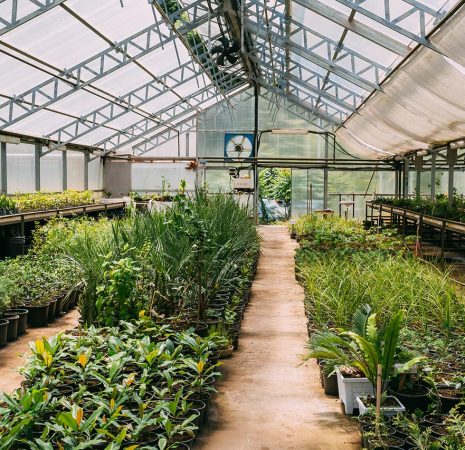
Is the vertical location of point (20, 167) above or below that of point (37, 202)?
above

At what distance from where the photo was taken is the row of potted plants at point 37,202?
1013cm

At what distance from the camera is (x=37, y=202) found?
1197 centimetres

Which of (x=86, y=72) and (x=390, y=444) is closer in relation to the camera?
(x=390, y=444)

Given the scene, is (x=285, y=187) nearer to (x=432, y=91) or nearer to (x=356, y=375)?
(x=432, y=91)

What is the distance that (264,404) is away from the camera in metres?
3.71

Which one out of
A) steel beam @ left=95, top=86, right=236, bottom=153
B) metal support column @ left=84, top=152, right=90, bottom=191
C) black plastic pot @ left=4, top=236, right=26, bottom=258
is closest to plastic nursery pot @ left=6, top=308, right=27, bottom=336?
black plastic pot @ left=4, top=236, right=26, bottom=258

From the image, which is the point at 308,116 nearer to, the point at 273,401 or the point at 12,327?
the point at 12,327

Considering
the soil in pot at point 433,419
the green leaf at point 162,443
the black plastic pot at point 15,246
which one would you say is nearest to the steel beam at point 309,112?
the black plastic pot at point 15,246

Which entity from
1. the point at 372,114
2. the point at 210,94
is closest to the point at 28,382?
the point at 372,114

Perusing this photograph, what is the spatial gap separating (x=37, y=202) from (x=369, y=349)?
9.75m

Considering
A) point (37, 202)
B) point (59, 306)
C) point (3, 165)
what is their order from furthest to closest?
1. point (3, 165)
2. point (37, 202)
3. point (59, 306)

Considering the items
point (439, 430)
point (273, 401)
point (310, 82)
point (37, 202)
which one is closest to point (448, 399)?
point (439, 430)

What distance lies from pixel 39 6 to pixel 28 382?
666 centimetres

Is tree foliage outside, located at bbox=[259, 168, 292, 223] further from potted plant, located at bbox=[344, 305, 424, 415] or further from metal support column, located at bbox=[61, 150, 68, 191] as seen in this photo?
potted plant, located at bbox=[344, 305, 424, 415]
